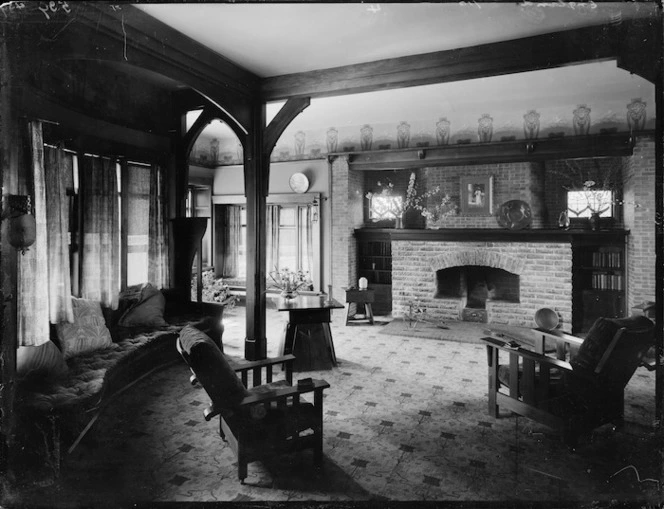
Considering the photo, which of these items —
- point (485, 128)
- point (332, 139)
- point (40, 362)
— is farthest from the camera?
point (332, 139)

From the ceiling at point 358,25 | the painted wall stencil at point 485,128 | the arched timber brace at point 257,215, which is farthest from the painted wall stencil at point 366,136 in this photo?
the ceiling at point 358,25

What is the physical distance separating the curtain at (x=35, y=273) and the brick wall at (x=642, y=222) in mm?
7793

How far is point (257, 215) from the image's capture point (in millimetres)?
5625

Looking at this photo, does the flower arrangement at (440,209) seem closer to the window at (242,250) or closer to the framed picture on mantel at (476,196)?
the framed picture on mantel at (476,196)

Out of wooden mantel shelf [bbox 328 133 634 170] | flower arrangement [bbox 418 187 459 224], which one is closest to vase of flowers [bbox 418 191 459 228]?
flower arrangement [bbox 418 187 459 224]

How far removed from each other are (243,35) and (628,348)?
4194 mm

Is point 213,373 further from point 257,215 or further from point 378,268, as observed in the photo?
point 378,268

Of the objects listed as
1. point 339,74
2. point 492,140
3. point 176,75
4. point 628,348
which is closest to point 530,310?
point 492,140

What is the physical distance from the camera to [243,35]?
13.7 ft

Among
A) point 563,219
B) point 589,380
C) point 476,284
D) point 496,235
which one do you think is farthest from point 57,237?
point 563,219

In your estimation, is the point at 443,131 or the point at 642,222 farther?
the point at 443,131

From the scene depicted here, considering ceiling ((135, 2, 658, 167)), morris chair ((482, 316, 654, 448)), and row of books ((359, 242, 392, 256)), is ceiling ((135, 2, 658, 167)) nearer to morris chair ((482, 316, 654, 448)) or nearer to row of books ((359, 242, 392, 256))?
morris chair ((482, 316, 654, 448))

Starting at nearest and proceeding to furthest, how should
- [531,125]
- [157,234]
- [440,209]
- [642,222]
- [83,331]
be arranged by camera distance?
[83,331], [157,234], [642,222], [531,125], [440,209]

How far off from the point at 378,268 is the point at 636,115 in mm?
5281
